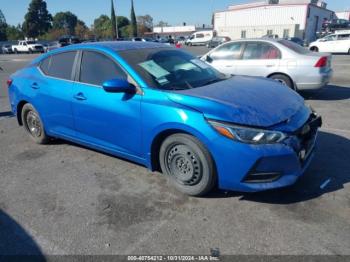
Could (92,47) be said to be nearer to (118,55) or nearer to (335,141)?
(118,55)

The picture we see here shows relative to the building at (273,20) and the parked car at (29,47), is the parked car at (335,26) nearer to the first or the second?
the building at (273,20)

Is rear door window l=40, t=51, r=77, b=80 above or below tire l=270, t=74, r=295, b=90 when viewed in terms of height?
above

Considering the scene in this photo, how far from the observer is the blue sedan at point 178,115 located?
9.98 feet

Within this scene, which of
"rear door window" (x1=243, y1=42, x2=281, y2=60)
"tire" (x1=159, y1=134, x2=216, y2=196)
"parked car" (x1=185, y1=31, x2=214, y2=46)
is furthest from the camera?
"parked car" (x1=185, y1=31, x2=214, y2=46)

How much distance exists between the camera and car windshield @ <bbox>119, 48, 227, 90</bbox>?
12.2 ft

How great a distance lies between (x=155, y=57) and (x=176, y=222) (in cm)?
213

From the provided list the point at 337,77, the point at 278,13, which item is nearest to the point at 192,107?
the point at 337,77

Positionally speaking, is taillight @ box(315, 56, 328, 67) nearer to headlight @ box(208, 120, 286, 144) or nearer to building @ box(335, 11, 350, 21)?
headlight @ box(208, 120, 286, 144)

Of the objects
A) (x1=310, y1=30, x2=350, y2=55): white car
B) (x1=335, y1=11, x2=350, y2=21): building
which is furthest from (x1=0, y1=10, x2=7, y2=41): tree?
(x1=335, y1=11, x2=350, y2=21): building

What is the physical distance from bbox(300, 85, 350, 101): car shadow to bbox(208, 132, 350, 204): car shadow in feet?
13.4

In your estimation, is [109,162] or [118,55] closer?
[118,55]

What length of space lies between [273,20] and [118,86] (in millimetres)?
63408

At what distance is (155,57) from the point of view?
13.4 feet

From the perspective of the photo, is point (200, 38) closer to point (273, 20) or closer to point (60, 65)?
point (273, 20)
